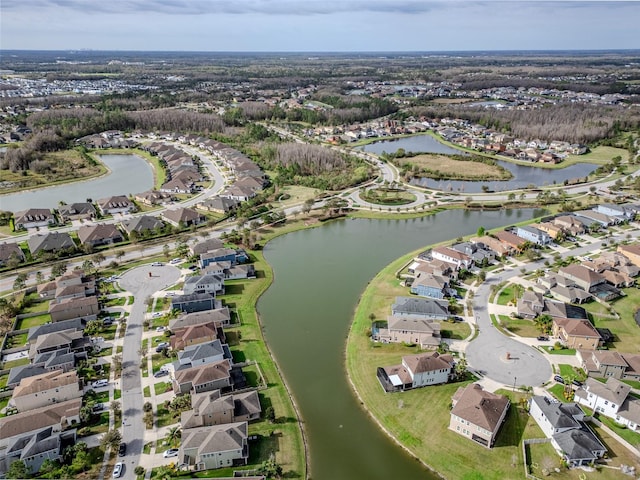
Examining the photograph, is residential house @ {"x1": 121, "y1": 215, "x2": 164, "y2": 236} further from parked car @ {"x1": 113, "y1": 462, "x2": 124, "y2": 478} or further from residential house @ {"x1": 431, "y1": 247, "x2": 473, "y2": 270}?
residential house @ {"x1": 431, "y1": 247, "x2": 473, "y2": 270}

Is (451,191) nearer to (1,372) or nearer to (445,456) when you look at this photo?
(445,456)

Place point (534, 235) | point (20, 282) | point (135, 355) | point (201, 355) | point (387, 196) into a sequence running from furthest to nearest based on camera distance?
point (387, 196) → point (534, 235) → point (20, 282) → point (135, 355) → point (201, 355)

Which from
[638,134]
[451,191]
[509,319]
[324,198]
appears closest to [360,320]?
[509,319]

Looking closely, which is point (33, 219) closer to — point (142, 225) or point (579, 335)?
point (142, 225)

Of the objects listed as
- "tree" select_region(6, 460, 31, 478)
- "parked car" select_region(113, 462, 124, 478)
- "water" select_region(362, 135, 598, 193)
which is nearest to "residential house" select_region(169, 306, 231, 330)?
"parked car" select_region(113, 462, 124, 478)

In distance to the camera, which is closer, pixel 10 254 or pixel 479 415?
pixel 479 415

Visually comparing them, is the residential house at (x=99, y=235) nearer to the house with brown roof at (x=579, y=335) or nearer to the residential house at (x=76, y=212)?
the residential house at (x=76, y=212)

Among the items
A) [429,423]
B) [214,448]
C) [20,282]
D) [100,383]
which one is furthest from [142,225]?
[429,423]
